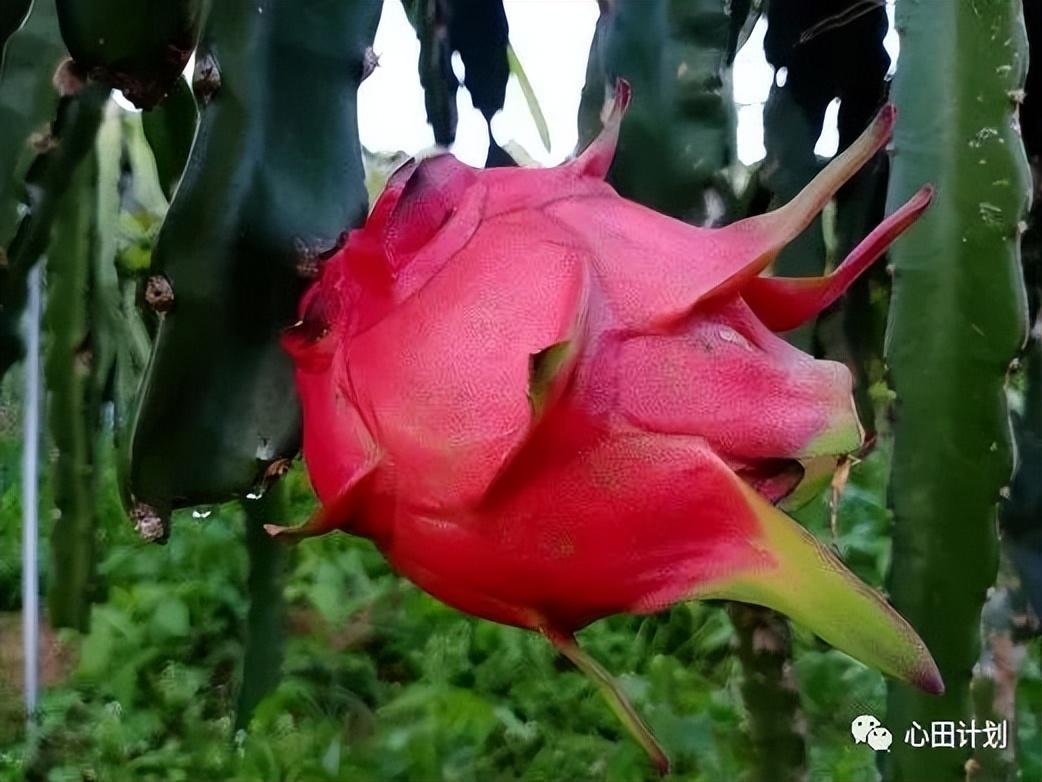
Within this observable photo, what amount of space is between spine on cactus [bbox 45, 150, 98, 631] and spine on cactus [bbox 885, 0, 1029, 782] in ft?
1.85

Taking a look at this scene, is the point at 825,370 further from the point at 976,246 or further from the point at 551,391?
the point at 976,246

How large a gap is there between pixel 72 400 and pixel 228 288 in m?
0.57

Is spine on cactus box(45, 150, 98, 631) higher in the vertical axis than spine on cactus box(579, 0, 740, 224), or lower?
lower

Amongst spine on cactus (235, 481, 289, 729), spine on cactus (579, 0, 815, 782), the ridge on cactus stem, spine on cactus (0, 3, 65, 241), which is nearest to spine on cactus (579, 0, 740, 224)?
spine on cactus (579, 0, 815, 782)

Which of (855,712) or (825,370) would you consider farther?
(855,712)

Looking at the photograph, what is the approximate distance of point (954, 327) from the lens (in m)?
0.49

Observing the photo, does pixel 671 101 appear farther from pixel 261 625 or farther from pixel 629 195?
pixel 261 625

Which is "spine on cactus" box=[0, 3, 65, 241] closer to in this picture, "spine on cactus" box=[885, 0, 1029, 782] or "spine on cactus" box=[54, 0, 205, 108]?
"spine on cactus" box=[54, 0, 205, 108]

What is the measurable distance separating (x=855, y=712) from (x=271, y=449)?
116 centimetres

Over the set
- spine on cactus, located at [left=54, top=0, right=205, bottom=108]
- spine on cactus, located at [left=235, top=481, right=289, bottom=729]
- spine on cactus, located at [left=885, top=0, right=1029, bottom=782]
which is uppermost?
spine on cactus, located at [left=54, top=0, right=205, bottom=108]

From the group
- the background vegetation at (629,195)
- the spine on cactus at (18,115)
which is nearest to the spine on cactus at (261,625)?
the background vegetation at (629,195)

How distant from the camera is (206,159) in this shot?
0.40m

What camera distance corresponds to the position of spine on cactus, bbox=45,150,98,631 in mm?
846

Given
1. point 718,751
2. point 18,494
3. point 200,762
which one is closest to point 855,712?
point 718,751
